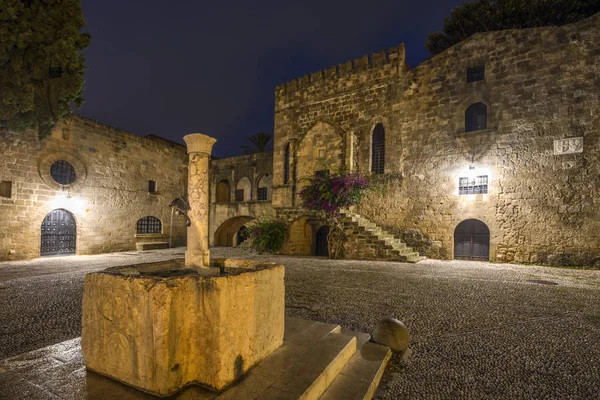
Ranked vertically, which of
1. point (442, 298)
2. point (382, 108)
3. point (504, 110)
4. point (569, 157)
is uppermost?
point (382, 108)

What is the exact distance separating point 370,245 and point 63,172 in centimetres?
1248

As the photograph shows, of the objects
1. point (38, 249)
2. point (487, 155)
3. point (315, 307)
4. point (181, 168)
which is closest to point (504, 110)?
point (487, 155)

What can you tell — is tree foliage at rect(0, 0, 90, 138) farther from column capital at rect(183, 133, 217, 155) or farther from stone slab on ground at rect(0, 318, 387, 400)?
stone slab on ground at rect(0, 318, 387, 400)

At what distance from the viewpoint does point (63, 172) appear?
38.2ft

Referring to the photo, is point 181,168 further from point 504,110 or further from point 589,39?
point 589,39

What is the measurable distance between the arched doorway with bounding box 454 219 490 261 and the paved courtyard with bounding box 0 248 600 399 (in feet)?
9.05

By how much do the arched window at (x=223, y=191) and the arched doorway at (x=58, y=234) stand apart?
880cm

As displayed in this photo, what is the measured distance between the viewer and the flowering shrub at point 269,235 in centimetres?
1170

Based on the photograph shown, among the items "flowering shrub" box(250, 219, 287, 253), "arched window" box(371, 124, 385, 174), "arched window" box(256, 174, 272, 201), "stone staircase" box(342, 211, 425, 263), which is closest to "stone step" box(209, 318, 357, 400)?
"stone staircase" box(342, 211, 425, 263)

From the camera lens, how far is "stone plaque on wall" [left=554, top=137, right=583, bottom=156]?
8.79 metres

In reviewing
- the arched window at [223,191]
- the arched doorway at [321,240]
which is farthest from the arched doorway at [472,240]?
the arched window at [223,191]

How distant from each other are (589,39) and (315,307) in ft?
38.8

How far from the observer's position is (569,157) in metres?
8.91

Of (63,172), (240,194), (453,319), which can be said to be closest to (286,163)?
(240,194)
